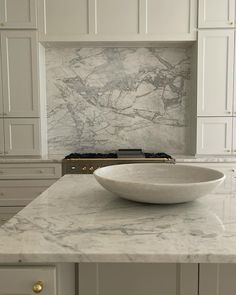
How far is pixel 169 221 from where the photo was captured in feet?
3.38

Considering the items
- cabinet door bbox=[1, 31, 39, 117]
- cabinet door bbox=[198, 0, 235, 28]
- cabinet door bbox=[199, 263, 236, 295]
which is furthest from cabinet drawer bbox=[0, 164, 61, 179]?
cabinet door bbox=[199, 263, 236, 295]

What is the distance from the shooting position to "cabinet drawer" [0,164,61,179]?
3148 mm

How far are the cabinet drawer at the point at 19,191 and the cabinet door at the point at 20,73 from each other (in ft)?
2.22

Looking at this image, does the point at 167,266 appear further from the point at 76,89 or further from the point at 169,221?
the point at 76,89

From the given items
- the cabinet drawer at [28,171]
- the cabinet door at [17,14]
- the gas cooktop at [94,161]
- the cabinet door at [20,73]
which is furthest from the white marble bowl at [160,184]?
the cabinet door at [17,14]

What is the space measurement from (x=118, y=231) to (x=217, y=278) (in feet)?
1.44


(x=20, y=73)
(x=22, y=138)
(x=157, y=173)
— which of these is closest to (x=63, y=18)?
(x=20, y=73)

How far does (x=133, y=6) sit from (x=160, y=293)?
277 centimetres

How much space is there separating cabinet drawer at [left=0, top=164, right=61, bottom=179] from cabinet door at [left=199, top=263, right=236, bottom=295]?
2212mm

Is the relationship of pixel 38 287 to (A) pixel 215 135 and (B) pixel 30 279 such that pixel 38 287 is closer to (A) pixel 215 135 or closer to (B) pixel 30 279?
(B) pixel 30 279

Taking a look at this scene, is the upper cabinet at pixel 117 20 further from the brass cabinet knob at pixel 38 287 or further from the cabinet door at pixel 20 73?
the brass cabinet knob at pixel 38 287

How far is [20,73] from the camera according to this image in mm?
3229

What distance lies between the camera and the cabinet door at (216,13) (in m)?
3.14

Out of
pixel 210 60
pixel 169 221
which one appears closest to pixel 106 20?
pixel 210 60
